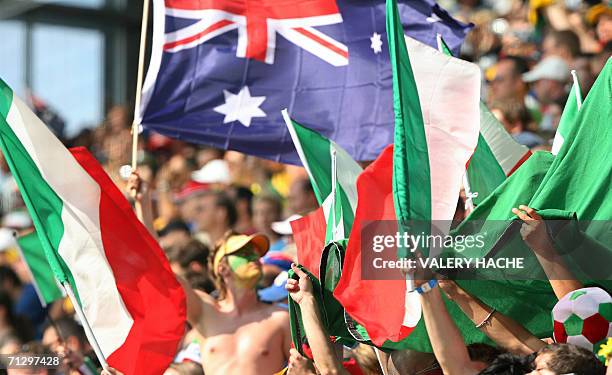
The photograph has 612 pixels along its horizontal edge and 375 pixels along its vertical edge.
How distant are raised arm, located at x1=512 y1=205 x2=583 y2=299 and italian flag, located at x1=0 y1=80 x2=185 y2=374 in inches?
87.0

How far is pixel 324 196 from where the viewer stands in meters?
6.69

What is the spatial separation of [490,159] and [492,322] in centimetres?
136

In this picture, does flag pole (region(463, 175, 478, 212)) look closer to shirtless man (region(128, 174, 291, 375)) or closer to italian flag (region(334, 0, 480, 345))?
italian flag (region(334, 0, 480, 345))

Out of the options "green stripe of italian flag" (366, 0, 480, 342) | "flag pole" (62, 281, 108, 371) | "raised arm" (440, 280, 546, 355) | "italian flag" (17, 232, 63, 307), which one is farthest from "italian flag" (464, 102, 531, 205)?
"italian flag" (17, 232, 63, 307)

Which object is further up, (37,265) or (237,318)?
(237,318)

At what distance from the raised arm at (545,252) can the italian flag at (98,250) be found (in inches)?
87.0

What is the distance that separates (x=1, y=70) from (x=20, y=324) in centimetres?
805

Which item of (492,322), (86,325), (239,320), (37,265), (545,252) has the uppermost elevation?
(545,252)

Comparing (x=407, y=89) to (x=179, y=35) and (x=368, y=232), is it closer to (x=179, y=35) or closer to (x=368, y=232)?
(x=368, y=232)

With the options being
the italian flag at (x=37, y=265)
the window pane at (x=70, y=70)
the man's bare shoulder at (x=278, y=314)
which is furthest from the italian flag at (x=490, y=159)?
the window pane at (x=70, y=70)

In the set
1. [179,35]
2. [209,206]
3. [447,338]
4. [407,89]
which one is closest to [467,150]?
[407,89]

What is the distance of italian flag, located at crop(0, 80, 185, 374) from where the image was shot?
653cm

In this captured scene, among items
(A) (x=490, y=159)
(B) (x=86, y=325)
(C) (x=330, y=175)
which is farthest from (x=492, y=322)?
(B) (x=86, y=325)

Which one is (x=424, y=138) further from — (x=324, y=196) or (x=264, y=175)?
(x=264, y=175)
